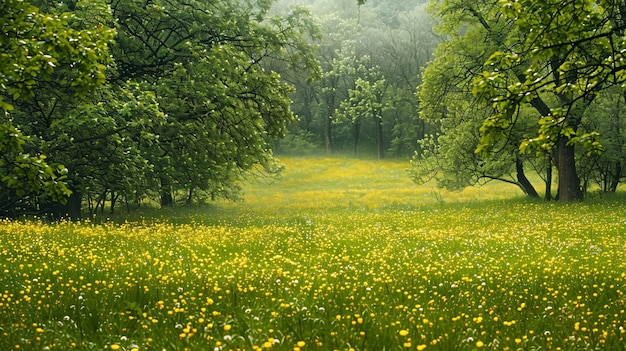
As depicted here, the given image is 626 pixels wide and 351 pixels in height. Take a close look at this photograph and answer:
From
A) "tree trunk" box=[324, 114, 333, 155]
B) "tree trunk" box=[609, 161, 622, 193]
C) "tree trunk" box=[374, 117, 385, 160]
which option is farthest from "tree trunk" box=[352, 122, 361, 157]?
"tree trunk" box=[609, 161, 622, 193]

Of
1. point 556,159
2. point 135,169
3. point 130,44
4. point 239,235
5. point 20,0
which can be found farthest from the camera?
point 556,159

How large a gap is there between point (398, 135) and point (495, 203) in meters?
47.5

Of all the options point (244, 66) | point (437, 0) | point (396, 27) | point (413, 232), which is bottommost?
point (413, 232)

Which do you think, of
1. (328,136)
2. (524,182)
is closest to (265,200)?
(524,182)

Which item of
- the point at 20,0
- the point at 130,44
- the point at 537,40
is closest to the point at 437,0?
the point at 130,44

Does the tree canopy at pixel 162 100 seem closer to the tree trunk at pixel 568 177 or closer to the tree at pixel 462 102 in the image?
the tree at pixel 462 102

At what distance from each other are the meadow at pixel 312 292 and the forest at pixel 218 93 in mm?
1605

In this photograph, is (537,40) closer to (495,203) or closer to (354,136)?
(495,203)

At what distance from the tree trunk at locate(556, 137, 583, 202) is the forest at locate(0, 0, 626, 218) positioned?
0.08 m

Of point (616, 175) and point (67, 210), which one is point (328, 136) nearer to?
point (616, 175)

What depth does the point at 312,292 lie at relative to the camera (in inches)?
266

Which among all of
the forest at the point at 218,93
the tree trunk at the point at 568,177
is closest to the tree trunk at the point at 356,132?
the forest at the point at 218,93

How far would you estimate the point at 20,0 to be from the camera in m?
7.41

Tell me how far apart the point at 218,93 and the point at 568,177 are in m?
17.1
